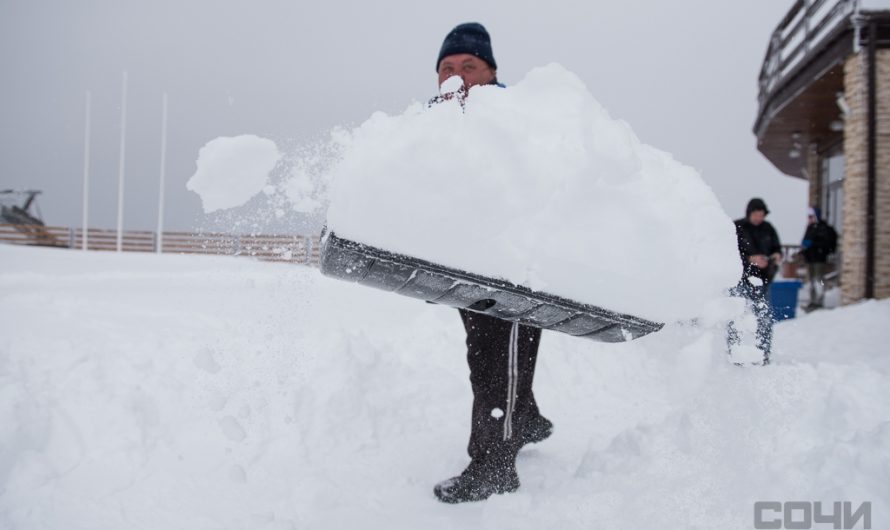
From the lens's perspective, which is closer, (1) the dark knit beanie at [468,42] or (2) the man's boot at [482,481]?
(2) the man's boot at [482,481]

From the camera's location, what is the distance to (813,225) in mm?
9719

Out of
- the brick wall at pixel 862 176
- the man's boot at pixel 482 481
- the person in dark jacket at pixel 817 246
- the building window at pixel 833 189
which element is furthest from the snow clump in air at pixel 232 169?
the building window at pixel 833 189

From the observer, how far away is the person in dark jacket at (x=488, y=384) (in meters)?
2.03

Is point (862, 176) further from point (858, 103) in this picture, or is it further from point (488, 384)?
point (488, 384)

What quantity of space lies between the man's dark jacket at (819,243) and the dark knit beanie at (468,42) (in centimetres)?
955

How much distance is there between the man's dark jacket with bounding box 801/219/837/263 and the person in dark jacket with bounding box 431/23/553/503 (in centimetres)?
950

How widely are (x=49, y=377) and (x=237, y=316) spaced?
4.36ft

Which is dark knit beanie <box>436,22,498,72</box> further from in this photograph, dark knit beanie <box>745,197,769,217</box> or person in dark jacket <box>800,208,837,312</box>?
person in dark jacket <box>800,208,837,312</box>

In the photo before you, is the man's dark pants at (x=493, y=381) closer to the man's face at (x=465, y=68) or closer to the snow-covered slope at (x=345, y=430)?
the snow-covered slope at (x=345, y=430)

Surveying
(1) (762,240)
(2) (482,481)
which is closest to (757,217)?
(1) (762,240)

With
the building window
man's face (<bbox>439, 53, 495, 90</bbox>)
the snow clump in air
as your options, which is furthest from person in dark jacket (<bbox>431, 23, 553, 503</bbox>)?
the building window

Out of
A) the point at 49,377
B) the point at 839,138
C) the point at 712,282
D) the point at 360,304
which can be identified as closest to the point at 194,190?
the point at 49,377

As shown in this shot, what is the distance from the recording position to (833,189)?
11742 mm

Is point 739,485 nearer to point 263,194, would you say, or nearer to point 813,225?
point 263,194
